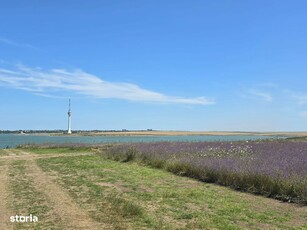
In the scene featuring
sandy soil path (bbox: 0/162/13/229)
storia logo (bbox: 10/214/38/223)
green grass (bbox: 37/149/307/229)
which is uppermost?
green grass (bbox: 37/149/307/229)

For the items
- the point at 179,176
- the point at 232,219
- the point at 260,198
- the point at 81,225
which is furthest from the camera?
the point at 179,176

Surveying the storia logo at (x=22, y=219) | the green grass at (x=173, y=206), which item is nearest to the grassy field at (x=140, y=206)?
the green grass at (x=173, y=206)

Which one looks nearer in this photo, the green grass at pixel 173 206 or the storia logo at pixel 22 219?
the green grass at pixel 173 206

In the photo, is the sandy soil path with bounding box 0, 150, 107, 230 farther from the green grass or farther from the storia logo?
the green grass

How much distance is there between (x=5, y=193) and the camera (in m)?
12.2

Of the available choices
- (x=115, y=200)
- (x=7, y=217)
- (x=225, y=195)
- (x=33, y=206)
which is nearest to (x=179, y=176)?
(x=225, y=195)

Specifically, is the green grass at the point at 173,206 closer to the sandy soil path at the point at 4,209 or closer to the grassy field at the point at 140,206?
the grassy field at the point at 140,206

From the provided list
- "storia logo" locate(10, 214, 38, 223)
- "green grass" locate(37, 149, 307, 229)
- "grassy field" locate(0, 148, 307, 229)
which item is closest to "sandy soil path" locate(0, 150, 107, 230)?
"grassy field" locate(0, 148, 307, 229)

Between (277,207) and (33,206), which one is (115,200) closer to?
(33,206)

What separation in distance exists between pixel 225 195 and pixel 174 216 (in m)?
3.45

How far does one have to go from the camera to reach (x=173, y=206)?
32.6ft

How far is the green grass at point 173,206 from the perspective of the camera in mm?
8133

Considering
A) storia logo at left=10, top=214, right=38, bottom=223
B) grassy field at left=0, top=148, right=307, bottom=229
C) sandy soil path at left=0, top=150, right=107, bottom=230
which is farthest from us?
storia logo at left=10, top=214, right=38, bottom=223

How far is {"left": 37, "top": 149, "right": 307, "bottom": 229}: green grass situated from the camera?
813 centimetres
